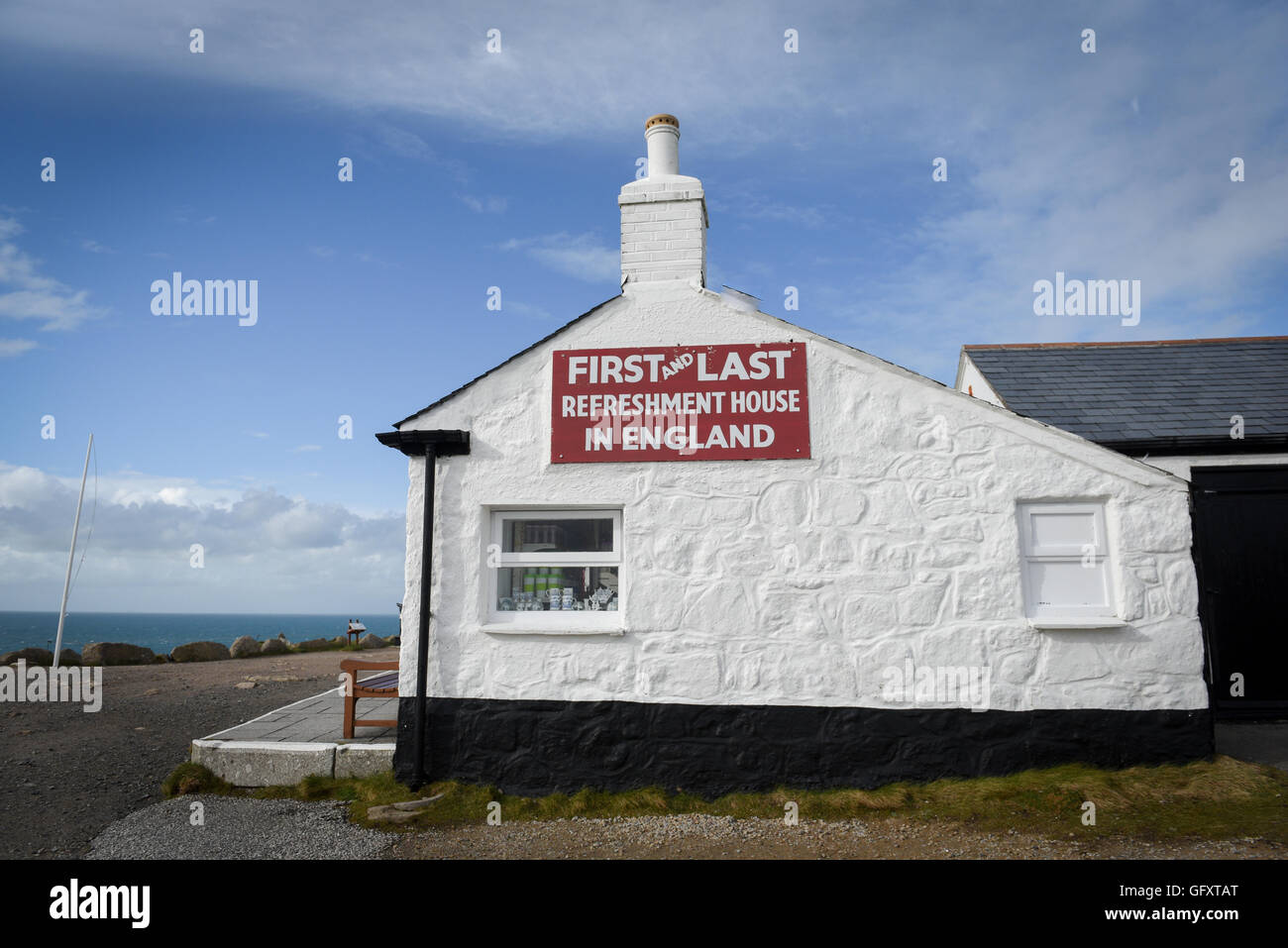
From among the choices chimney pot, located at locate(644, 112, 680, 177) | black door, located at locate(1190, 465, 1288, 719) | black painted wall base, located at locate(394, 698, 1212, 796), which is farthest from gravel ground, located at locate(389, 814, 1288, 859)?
chimney pot, located at locate(644, 112, 680, 177)

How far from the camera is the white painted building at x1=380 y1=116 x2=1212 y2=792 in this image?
6.17 m

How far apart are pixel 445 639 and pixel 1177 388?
10309mm

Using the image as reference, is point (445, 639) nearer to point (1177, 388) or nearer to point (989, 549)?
point (989, 549)

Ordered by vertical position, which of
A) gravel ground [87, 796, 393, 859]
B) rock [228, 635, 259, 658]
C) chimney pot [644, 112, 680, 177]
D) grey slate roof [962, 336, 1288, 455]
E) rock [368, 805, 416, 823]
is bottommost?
rock [228, 635, 259, 658]

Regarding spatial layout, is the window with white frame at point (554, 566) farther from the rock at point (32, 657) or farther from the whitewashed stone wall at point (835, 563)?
the rock at point (32, 657)

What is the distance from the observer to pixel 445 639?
Result: 671 cm

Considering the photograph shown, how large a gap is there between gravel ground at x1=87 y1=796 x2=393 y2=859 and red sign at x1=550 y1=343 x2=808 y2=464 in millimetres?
3720

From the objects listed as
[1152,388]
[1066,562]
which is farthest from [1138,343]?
[1066,562]

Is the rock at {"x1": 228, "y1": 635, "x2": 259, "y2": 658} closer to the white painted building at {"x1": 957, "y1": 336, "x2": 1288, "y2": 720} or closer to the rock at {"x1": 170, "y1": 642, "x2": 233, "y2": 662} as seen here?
the rock at {"x1": 170, "y1": 642, "x2": 233, "y2": 662}

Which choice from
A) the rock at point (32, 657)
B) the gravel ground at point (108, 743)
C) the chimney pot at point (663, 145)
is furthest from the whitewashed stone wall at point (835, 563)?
the rock at point (32, 657)

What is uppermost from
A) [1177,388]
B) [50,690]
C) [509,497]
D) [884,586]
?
[1177,388]

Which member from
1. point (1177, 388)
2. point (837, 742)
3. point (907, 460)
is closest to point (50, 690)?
point (837, 742)

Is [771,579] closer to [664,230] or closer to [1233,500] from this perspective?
[664,230]

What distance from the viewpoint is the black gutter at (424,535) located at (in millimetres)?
6535
